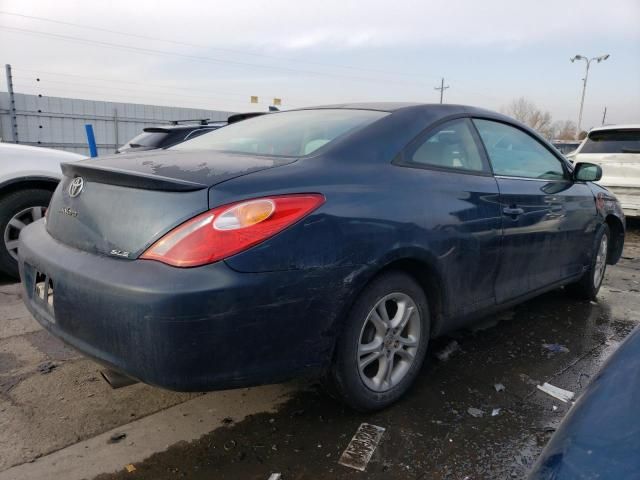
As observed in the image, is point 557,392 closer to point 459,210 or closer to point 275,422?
point 459,210

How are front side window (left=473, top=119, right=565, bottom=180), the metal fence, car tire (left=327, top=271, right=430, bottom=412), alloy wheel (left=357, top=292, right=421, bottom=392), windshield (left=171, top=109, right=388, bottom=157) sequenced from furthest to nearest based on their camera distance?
the metal fence
front side window (left=473, top=119, right=565, bottom=180)
windshield (left=171, top=109, right=388, bottom=157)
alloy wheel (left=357, top=292, right=421, bottom=392)
car tire (left=327, top=271, right=430, bottom=412)

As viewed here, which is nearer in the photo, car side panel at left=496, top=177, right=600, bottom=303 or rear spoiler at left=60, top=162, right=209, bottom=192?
rear spoiler at left=60, top=162, right=209, bottom=192

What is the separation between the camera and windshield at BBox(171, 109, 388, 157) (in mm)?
2457

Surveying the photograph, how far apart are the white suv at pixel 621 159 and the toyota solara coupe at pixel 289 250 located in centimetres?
581

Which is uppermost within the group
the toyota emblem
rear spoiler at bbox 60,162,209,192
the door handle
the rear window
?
the rear window

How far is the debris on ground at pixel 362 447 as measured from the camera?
6.86 ft

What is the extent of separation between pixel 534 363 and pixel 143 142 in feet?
20.6

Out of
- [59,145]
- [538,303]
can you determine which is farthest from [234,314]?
[59,145]

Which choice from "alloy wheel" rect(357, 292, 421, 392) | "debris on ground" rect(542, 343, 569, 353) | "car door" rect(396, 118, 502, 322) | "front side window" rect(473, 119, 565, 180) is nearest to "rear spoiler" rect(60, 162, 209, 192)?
"alloy wheel" rect(357, 292, 421, 392)

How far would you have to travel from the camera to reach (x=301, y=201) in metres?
1.96

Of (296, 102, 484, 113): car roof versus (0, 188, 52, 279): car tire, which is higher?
(296, 102, 484, 113): car roof

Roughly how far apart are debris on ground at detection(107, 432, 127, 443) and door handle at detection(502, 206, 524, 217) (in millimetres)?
2328

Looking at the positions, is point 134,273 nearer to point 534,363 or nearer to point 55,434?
point 55,434

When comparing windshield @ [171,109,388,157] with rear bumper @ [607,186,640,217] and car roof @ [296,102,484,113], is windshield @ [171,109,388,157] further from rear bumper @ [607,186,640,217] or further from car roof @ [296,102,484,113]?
rear bumper @ [607,186,640,217]
